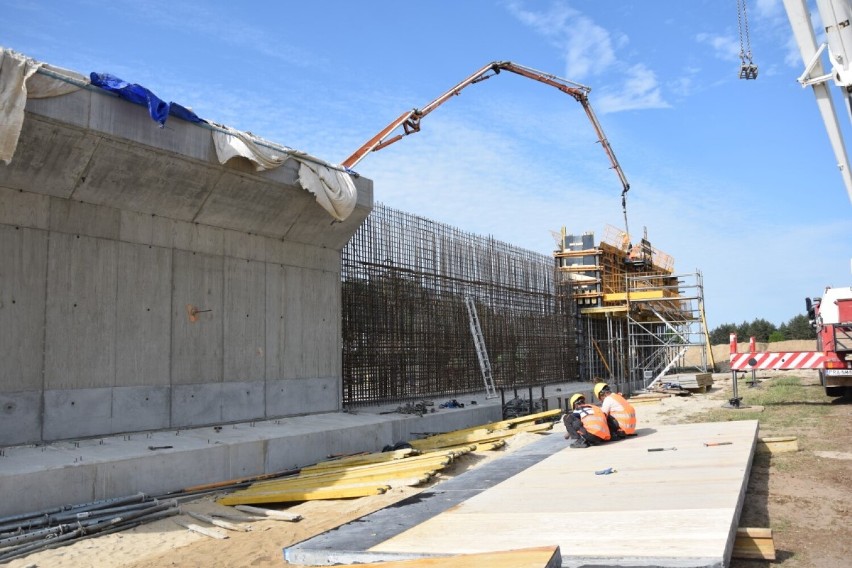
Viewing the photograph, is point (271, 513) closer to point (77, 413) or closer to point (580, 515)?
point (77, 413)

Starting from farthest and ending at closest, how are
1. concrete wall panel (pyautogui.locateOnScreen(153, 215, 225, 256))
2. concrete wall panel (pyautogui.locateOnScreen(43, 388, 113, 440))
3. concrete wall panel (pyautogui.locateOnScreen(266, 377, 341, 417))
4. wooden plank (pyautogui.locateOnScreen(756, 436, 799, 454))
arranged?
concrete wall panel (pyautogui.locateOnScreen(266, 377, 341, 417)) → concrete wall panel (pyautogui.locateOnScreen(153, 215, 225, 256)) → wooden plank (pyautogui.locateOnScreen(756, 436, 799, 454)) → concrete wall panel (pyautogui.locateOnScreen(43, 388, 113, 440))

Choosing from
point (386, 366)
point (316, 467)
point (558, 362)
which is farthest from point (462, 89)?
point (316, 467)

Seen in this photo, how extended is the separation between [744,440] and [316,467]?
5.72 meters

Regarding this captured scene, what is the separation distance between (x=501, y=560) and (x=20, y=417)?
7.11m

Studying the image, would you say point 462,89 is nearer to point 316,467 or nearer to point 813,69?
point 813,69

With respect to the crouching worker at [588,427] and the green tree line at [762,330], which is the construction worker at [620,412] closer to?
the crouching worker at [588,427]

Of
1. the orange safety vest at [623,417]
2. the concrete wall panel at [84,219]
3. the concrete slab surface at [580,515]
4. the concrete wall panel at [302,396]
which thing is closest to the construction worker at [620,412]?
the orange safety vest at [623,417]

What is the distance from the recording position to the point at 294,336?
40.1 ft

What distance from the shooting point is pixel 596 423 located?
889 cm

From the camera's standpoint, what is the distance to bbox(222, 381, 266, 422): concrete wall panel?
10906mm

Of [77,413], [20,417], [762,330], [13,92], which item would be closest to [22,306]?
[20,417]

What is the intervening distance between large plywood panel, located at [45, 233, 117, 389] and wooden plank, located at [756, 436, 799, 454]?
920 cm

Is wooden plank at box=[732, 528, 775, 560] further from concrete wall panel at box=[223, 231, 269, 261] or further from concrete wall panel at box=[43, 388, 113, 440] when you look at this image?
concrete wall panel at box=[223, 231, 269, 261]

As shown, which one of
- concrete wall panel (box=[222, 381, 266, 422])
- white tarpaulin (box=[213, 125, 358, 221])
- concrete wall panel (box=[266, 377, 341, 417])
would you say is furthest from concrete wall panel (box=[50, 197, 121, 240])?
concrete wall panel (box=[266, 377, 341, 417])
